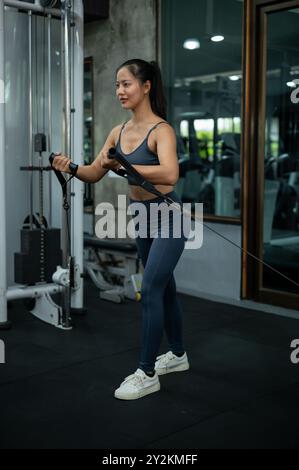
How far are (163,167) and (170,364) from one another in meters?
1.01

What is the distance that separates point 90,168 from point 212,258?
7.04ft

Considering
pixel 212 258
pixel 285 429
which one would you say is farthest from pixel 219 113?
pixel 285 429

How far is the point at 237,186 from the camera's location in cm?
452

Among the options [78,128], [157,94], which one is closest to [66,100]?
[78,128]

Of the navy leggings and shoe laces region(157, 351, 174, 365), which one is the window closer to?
shoe laces region(157, 351, 174, 365)

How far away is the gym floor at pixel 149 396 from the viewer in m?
2.16

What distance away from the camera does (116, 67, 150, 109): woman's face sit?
2.45 m

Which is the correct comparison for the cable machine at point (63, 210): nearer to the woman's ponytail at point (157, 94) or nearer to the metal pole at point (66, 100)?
the metal pole at point (66, 100)

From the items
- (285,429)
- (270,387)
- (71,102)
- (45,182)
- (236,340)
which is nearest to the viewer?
(285,429)

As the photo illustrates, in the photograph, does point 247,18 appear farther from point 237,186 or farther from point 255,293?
point 255,293

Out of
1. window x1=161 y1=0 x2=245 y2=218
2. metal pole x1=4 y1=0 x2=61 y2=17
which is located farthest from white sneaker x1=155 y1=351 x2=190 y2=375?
metal pole x1=4 y1=0 x2=61 y2=17

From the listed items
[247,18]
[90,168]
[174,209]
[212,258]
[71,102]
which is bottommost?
[212,258]

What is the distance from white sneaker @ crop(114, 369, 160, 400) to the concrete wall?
2.70 m

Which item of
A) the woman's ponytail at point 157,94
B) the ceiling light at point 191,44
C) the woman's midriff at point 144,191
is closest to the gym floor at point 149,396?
the woman's midriff at point 144,191
